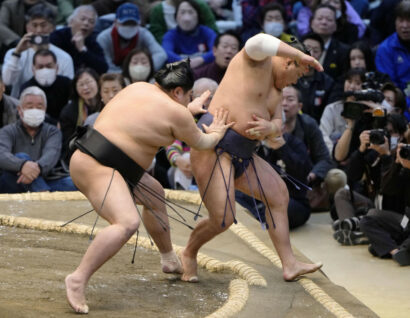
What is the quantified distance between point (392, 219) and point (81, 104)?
2.14 meters

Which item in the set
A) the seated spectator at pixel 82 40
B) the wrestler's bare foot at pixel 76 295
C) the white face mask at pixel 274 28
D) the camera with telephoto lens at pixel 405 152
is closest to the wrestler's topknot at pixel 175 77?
the wrestler's bare foot at pixel 76 295

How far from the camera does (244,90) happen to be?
324 cm

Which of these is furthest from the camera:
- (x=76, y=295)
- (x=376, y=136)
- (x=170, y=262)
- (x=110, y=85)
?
(x=110, y=85)

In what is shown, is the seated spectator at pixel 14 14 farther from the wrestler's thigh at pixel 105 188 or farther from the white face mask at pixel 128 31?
the wrestler's thigh at pixel 105 188

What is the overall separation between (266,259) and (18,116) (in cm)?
234

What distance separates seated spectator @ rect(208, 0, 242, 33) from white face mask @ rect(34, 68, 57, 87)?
5.57ft

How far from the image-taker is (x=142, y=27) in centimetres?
637

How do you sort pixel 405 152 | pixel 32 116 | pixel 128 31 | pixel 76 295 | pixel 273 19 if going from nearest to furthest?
pixel 76 295 < pixel 405 152 < pixel 32 116 < pixel 128 31 < pixel 273 19

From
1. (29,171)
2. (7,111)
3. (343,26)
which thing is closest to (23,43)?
(7,111)

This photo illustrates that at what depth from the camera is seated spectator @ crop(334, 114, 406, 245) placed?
450cm

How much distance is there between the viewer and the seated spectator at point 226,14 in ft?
22.7

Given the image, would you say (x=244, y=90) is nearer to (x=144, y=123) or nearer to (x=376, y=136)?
(x=144, y=123)

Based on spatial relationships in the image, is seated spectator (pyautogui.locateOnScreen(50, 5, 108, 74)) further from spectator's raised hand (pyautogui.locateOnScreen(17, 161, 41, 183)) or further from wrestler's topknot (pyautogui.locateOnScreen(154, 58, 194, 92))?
wrestler's topknot (pyautogui.locateOnScreen(154, 58, 194, 92))

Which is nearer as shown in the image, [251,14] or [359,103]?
[359,103]
